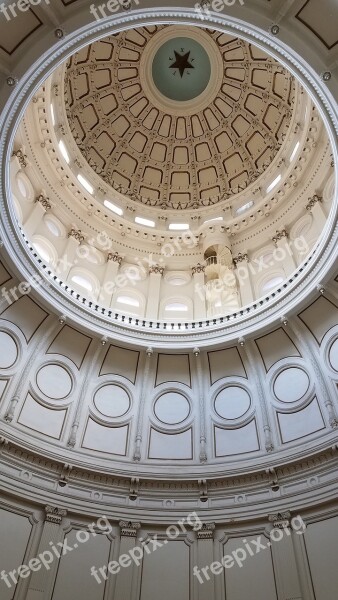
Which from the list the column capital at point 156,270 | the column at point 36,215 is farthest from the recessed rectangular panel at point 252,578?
the column at point 36,215

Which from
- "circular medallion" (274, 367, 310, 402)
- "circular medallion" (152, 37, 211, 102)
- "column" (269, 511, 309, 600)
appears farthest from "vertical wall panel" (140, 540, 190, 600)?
"circular medallion" (152, 37, 211, 102)

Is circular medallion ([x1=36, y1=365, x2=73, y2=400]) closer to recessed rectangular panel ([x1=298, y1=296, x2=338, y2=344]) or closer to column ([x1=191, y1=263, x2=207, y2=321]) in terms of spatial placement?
column ([x1=191, y1=263, x2=207, y2=321])

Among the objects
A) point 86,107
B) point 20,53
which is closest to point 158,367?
point 20,53

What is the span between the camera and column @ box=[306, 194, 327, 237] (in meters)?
20.2

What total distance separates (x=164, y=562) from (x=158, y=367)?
729cm

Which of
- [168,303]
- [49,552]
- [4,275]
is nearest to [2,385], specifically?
[4,275]

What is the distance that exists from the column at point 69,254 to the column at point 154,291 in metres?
3.89

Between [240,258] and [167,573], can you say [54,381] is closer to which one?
[167,573]

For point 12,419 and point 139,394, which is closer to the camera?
point 12,419

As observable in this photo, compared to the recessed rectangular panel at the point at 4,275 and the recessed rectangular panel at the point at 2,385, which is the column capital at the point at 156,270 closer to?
the recessed rectangular panel at the point at 4,275

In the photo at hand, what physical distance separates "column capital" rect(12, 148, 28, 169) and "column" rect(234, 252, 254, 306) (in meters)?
10.9

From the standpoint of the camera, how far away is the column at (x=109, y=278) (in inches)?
867

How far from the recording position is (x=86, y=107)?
26.7 metres

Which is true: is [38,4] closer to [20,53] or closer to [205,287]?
[20,53]
